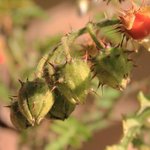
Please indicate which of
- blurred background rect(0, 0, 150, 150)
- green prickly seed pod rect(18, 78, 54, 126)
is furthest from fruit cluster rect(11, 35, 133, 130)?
blurred background rect(0, 0, 150, 150)

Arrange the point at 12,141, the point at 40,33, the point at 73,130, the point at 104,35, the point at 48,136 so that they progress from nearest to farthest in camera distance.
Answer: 1. the point at 104,35
2. the point at 73,130
3. the point at 48,136
4. the point at 12,141
5. the point at 40,33

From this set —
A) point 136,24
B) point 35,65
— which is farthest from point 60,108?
point 136,24

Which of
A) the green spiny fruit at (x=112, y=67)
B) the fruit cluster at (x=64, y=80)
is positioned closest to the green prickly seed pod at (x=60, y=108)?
the fruit cluster at (x=64, y=80)

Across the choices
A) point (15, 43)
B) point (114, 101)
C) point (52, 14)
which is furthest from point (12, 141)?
point (114, 101)

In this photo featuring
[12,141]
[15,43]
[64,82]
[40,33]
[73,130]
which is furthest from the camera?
[40,33]

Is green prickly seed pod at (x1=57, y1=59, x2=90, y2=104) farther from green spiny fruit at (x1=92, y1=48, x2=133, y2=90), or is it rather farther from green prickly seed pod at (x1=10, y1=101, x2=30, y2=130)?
green prickly seed pod at (x1=10, y1=101, x2=30, y2=130)

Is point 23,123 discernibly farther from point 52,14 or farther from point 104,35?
point 52,14

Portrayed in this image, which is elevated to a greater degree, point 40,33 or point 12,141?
point 40,33
